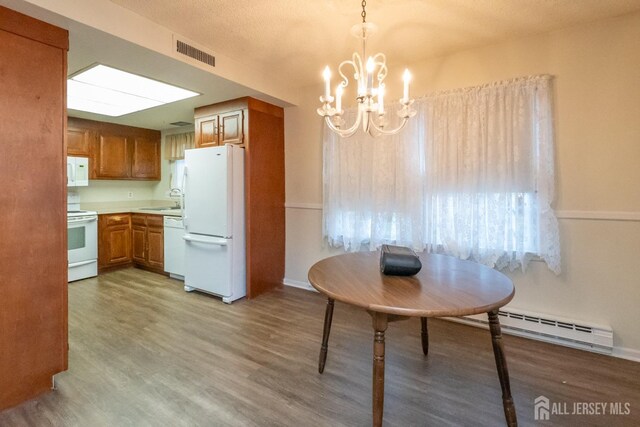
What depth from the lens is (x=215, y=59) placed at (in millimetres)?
2594

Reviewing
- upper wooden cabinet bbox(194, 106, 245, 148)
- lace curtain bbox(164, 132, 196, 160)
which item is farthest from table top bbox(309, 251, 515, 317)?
lace curtain bbox(164, 132, 196, 160)

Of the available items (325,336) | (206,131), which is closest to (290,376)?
(325,336)

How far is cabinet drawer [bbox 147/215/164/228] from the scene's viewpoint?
422 centimetres

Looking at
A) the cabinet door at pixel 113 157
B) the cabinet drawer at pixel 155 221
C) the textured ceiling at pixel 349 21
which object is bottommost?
the cabinet drawer at pixel 155 221

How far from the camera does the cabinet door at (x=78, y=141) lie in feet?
13.5

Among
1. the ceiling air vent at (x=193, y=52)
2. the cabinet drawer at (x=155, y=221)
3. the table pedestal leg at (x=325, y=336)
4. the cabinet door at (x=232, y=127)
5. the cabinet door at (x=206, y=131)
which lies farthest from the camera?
the cabinet drawer at (x=155, y=221)

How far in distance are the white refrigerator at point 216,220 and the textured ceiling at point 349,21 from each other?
1.13m

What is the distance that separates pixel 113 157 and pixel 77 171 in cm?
59

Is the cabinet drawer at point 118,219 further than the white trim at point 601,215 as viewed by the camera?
Yes

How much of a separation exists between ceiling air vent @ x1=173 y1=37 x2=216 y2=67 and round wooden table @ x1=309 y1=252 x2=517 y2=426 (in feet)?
6.49

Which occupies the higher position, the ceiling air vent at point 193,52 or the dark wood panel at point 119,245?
the ceiling air vent at point 193,52

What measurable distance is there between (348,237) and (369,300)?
2066mm

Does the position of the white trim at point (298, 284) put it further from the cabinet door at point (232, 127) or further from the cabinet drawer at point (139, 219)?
the cabinet drawer at point (139, 219)

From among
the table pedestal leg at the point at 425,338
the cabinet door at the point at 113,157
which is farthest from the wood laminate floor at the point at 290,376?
the cabinet door at the point at 113,157
